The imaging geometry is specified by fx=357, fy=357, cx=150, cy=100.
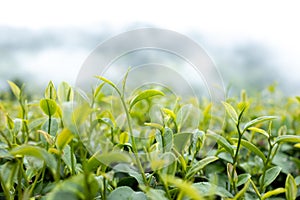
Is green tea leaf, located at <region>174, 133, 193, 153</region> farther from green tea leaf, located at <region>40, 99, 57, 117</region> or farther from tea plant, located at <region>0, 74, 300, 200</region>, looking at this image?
green tea leaf, located at <region>40, 99, 57, 117</region>

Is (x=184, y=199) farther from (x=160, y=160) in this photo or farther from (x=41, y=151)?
(x=41, y=151)

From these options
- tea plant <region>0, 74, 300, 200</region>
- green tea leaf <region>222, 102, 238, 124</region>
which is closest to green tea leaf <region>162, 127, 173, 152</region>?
tea plant <region>0, 74, 300, 200</region>

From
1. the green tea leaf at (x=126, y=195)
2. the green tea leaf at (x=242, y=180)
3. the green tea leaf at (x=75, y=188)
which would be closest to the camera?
the green tea leaf at (x=75, y=188)

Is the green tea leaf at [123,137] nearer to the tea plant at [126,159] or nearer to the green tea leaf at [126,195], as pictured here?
the tea plant at [126,159]

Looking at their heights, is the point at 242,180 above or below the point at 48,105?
below

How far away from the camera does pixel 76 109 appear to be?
45 centimetres

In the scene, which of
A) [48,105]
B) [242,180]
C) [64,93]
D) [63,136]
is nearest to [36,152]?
[63,136]

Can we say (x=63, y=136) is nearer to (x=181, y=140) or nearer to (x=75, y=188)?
(x=75, y=188)

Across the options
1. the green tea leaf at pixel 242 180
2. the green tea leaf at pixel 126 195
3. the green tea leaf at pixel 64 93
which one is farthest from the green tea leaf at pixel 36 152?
the green tea leaf at pixel 242 180

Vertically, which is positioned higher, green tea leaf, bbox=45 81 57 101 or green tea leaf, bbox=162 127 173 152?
green tea leaf, bbox=45 81 57 101

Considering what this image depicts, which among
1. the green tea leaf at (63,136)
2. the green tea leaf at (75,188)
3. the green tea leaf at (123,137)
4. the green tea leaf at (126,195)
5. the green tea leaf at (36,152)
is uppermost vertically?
the green tea leaf at (63,136)

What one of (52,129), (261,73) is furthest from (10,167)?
(261,73)

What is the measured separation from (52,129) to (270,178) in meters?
0.41

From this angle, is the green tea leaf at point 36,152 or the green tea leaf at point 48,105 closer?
the green tea leaf at point 36,152
